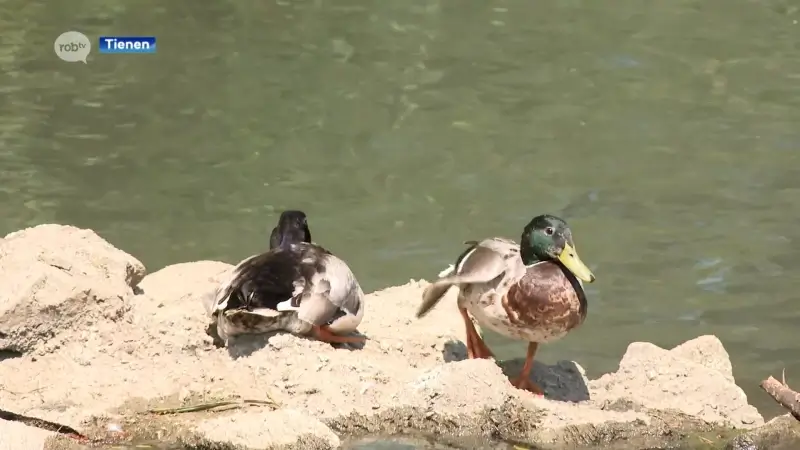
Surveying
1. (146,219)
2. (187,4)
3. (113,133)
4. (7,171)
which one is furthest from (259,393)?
(187,4)

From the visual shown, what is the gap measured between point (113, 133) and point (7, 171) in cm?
136

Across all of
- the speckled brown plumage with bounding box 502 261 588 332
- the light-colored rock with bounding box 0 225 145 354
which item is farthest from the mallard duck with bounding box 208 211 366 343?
the speckled brown plumage with bounding box 502 261 588 332

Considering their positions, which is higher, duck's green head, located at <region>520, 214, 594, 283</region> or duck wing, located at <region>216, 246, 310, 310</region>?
duck's green head, located at <region>520, 214, 594, 283</region>

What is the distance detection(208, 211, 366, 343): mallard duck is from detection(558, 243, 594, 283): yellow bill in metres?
1.06

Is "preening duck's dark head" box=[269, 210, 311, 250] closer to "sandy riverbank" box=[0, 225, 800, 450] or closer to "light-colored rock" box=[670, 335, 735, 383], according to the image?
"sandy riverbank" box=[0, 225, 800, 450]

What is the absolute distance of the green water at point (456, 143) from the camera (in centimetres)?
920

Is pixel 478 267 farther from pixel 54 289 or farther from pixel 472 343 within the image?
pixel 54 289

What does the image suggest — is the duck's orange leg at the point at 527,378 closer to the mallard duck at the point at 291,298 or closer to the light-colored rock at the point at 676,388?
the light-colored rock at the point at 676,388

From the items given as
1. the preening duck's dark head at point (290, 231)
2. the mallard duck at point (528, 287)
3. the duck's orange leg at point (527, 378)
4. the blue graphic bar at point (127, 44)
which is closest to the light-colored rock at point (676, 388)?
the duck's orange leg at point (527, 378)

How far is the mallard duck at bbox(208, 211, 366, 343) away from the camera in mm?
5988

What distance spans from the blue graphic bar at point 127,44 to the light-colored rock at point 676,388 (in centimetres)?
1076

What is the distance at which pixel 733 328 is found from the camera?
27.1ft

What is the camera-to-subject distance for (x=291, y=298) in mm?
6059

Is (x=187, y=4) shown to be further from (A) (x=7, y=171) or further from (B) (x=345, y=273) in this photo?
(B) (x=345, y=273)
